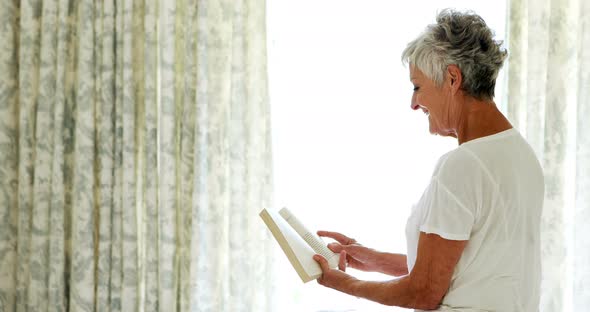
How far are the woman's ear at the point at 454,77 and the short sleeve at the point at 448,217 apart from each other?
239 millimetres

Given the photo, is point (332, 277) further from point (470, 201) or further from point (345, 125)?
point (345, 125)

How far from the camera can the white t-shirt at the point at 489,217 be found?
4.26ft

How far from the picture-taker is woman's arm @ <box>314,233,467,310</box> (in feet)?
4.28

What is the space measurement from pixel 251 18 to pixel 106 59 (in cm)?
64

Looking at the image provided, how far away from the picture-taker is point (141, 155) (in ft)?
8.80

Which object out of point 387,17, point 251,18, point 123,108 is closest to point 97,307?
point 123,108

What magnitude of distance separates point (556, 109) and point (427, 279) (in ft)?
4.15

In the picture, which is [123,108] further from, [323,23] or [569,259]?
[569,259]


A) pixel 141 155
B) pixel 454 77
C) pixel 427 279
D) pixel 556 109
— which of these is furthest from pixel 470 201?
pixel 141 155

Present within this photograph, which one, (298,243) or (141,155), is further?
(141,155)

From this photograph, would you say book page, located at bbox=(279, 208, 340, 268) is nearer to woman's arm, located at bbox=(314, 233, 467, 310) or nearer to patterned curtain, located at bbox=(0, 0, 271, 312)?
woman's arm, located at bbox=(314, 233, 467, 310)

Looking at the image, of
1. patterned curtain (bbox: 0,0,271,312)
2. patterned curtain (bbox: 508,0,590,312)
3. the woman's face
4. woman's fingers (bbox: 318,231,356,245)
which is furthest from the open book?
patterned curtain (bbox: 508,0,590,312)

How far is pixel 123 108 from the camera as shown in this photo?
2.63m

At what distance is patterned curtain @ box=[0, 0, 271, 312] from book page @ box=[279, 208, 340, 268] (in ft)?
2.61
